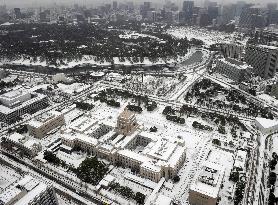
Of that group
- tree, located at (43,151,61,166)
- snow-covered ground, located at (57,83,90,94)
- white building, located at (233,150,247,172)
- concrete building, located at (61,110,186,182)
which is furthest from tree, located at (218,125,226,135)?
snow-covered ground, located at (57,83,90,94)

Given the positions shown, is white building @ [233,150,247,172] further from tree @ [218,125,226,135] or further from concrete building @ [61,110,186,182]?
concrete building @ [61,110,186,182]

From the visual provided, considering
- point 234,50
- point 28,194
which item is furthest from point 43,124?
point 234,50

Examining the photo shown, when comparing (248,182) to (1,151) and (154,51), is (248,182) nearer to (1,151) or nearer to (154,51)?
(1,151)

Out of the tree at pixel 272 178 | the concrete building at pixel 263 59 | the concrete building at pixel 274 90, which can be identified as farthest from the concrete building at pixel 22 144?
the concrete building at pixel 263 59

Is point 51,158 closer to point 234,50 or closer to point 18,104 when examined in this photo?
point 18,104

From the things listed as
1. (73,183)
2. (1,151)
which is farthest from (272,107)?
(1,151)

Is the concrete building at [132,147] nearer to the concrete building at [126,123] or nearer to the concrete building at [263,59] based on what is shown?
the concrete building at [126,123]
